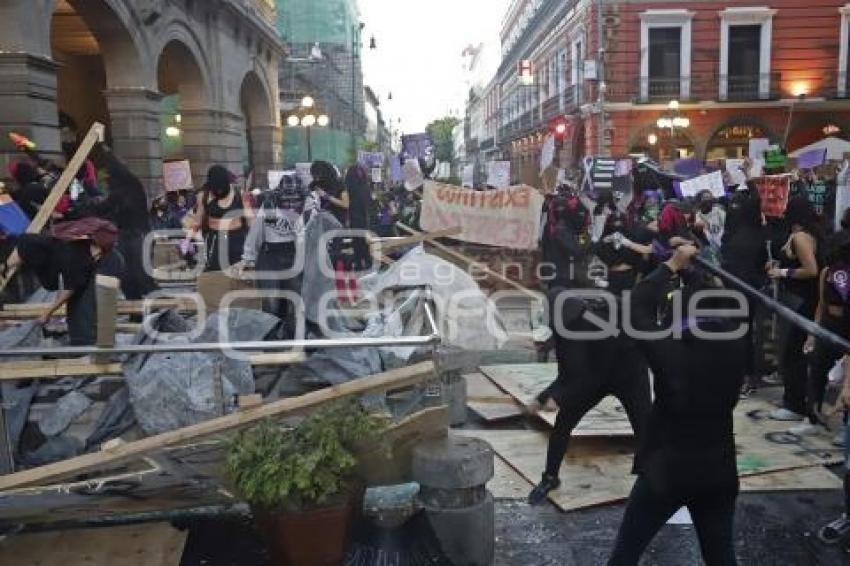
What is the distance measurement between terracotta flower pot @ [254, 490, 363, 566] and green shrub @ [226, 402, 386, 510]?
0.06m

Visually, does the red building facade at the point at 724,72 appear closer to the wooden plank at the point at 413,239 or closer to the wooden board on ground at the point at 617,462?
the wooden plank at the point at 413,239

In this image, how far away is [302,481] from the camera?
376 cm

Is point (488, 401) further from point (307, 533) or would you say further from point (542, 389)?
point (307, 533)

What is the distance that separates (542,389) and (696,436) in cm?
343

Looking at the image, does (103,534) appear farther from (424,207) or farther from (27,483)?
(424,207)

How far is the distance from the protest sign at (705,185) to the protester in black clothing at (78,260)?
8173 mm

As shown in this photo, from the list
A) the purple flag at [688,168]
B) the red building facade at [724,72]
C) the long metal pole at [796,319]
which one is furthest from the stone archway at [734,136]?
the long metal pole at [796,319]

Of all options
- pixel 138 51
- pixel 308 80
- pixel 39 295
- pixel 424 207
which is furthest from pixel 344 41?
pixel 39 295

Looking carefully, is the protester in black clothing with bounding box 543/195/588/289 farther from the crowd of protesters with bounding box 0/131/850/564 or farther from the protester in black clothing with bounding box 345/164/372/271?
the protester in black clothing with bounding box 345/164/372/271

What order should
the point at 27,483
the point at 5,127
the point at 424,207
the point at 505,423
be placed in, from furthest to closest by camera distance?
the point at 424,207 < the point at 5,127 < the point at 505,423 < the point at 27,483

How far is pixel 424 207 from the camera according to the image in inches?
483

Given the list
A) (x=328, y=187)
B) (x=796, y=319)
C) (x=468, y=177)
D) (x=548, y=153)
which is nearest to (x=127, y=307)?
(x=328, y=187)

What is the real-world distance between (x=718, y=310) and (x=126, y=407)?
12.4 ft

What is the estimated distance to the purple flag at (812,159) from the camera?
14.5 m
